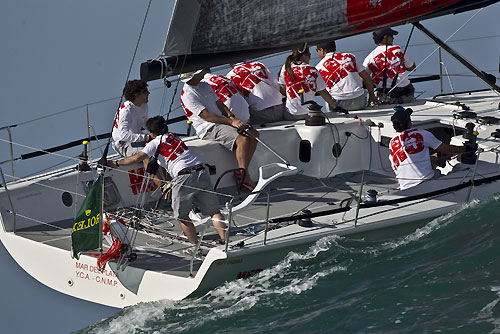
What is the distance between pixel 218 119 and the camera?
396 inches

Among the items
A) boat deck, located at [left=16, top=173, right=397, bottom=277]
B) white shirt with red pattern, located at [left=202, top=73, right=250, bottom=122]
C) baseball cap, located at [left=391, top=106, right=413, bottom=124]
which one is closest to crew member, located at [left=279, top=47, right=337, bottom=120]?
white shirt with red pattern, located at [left=202, top=73, right=250, bottom=122]

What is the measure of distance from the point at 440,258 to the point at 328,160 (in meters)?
2.26

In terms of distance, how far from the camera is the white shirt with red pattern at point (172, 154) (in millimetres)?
8695

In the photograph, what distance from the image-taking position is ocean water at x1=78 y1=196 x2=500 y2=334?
752 centimetres

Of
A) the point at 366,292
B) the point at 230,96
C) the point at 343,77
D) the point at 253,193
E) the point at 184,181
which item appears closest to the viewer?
the point at 366,292

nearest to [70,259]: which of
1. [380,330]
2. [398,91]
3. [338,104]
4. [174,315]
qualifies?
[174,315]

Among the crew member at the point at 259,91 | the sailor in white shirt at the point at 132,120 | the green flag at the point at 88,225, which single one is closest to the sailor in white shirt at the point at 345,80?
the crew member at the point at 259,91

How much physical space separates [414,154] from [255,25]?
2.02 m

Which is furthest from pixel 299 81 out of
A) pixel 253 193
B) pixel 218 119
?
pixel 253 193

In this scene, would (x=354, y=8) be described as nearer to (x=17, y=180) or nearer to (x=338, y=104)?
(x=338, y=104)

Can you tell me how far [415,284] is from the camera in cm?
803

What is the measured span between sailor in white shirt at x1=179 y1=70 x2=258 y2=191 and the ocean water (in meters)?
1.88

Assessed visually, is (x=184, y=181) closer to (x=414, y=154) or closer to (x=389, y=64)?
(x=414, y=154)

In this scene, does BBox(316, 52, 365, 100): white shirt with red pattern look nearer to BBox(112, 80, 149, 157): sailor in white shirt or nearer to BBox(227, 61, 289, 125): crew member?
BBox(227, 61, 289, 125): crew member
